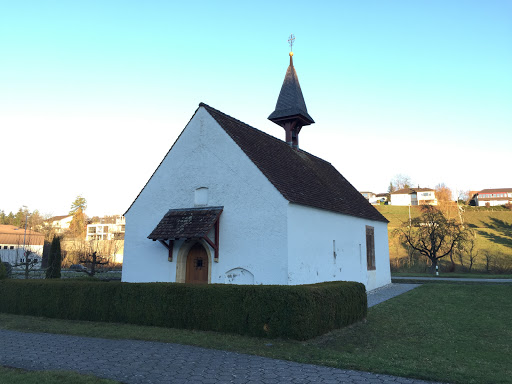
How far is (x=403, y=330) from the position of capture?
1075 cm

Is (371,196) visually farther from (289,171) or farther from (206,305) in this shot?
(206,305)

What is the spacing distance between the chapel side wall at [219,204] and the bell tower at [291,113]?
28.6ft

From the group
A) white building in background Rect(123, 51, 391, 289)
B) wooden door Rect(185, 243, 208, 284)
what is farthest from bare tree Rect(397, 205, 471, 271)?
wooden door Rect(185, 243, 208, 284)

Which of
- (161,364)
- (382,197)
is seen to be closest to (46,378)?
(161,364)

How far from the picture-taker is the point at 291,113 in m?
23.1

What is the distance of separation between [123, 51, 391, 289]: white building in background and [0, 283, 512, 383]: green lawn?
3742 mm

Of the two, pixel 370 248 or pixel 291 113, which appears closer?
pixel 370 248

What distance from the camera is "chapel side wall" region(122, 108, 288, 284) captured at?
13789 mm

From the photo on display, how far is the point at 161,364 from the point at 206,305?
11.0 ft

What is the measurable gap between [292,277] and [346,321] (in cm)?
283

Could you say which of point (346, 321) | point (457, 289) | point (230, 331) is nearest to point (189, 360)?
point (230, 331)

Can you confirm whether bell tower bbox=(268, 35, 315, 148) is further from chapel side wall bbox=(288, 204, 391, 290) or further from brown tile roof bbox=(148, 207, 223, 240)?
brown tile roof bbox=(148, 207, 223, 240)

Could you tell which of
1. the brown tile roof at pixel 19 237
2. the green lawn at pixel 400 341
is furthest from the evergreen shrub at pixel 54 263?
the brown tile roof at pixel 19 237

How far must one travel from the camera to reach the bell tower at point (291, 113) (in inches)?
918
